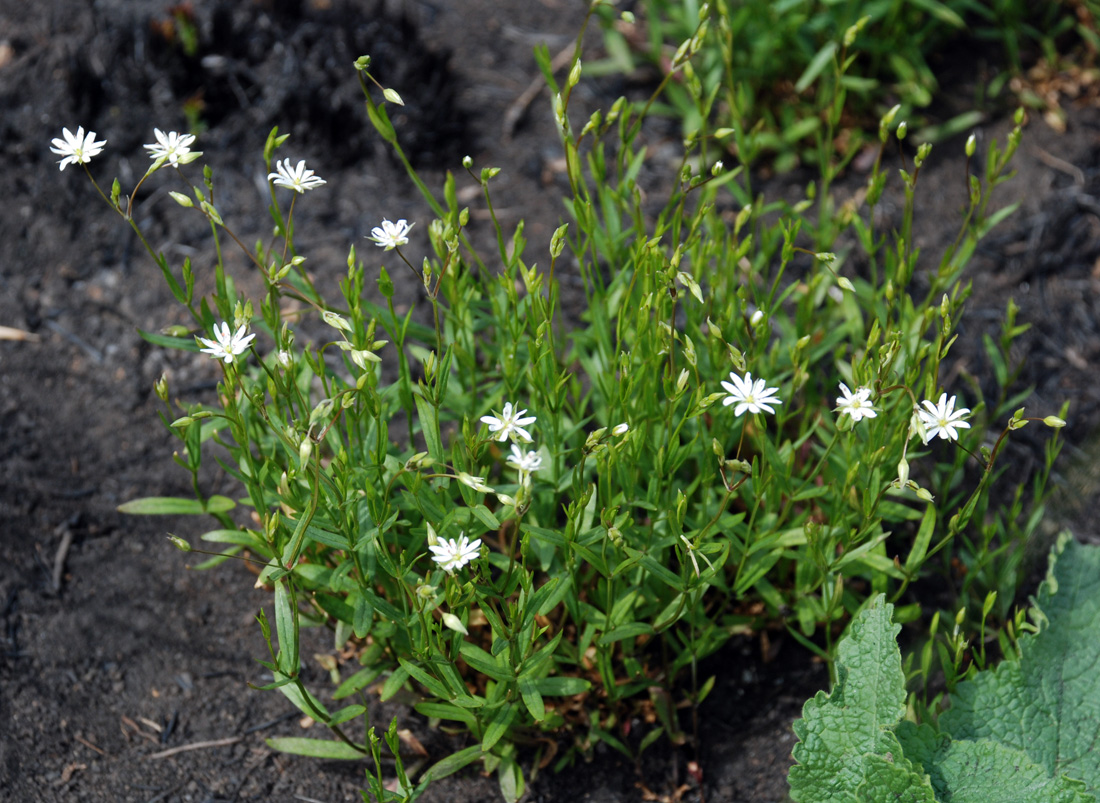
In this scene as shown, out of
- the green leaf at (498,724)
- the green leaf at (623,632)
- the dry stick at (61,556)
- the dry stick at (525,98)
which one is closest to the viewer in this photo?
the green leaf at (498,724)

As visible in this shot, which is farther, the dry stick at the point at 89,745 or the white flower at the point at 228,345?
the dry stick at the point at 89,745

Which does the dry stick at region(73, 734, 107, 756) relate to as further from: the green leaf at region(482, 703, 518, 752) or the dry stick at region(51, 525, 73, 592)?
the green leaf at region(482, 703, 518, 752)

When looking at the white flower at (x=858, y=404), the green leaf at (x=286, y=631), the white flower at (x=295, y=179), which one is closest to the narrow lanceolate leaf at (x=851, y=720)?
the white flower at (x=858, y=404)

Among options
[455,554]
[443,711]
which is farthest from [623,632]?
[455,554]

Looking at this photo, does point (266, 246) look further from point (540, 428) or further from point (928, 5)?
point (928, 5)

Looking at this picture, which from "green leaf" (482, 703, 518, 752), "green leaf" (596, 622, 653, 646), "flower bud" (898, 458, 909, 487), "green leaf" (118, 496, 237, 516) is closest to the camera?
"flower bud" (898, 458, 909, 487)

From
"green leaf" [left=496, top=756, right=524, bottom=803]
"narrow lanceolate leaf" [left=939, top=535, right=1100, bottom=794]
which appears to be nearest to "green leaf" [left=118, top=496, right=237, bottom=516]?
"green leaf" [left=496, top=756, right=524, bottom=803]

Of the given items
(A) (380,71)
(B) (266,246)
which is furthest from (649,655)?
(A) (380,71)

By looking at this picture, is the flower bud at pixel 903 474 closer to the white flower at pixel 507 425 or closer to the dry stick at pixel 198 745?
the white flower at pixel 507 425
